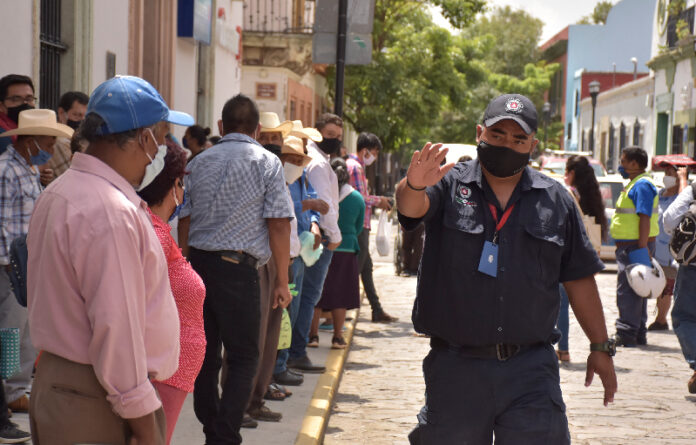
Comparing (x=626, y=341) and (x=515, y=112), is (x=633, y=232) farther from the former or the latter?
(x=515, y=112)

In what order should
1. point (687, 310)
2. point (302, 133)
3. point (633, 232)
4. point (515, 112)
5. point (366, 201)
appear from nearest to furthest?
point (515, 112) < point (302, 133) < point (687, 310) < point (633, 232) < point (366, 201)

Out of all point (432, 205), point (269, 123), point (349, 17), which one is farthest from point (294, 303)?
point (349, 17)

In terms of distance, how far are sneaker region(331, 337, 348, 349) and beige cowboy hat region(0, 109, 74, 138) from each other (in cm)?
446

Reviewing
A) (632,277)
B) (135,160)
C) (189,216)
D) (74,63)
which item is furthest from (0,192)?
(632,277)

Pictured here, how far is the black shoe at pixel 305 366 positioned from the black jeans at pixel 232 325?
312 centimetres

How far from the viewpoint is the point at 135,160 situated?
3273 mm

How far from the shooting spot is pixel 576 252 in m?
4.50

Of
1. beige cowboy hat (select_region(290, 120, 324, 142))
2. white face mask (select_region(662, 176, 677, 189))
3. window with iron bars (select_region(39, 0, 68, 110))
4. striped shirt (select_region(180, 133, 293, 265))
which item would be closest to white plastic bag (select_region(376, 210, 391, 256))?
white face mask (select_region(662, 176, 677, 189))

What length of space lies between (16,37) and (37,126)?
2.68m

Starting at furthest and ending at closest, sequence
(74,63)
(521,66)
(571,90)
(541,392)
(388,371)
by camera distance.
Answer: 1. (521,66)
2. (571,90)
3. (74,63)
4. (388,371)
5. (541,392)

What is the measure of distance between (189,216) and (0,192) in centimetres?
114

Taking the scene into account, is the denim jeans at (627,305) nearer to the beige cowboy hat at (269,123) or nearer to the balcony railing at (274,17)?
the beige cowboy hat at (269,123)

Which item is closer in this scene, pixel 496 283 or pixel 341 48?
pixel 496 283

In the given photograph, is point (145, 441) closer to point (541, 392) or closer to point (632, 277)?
point (541, 392)
